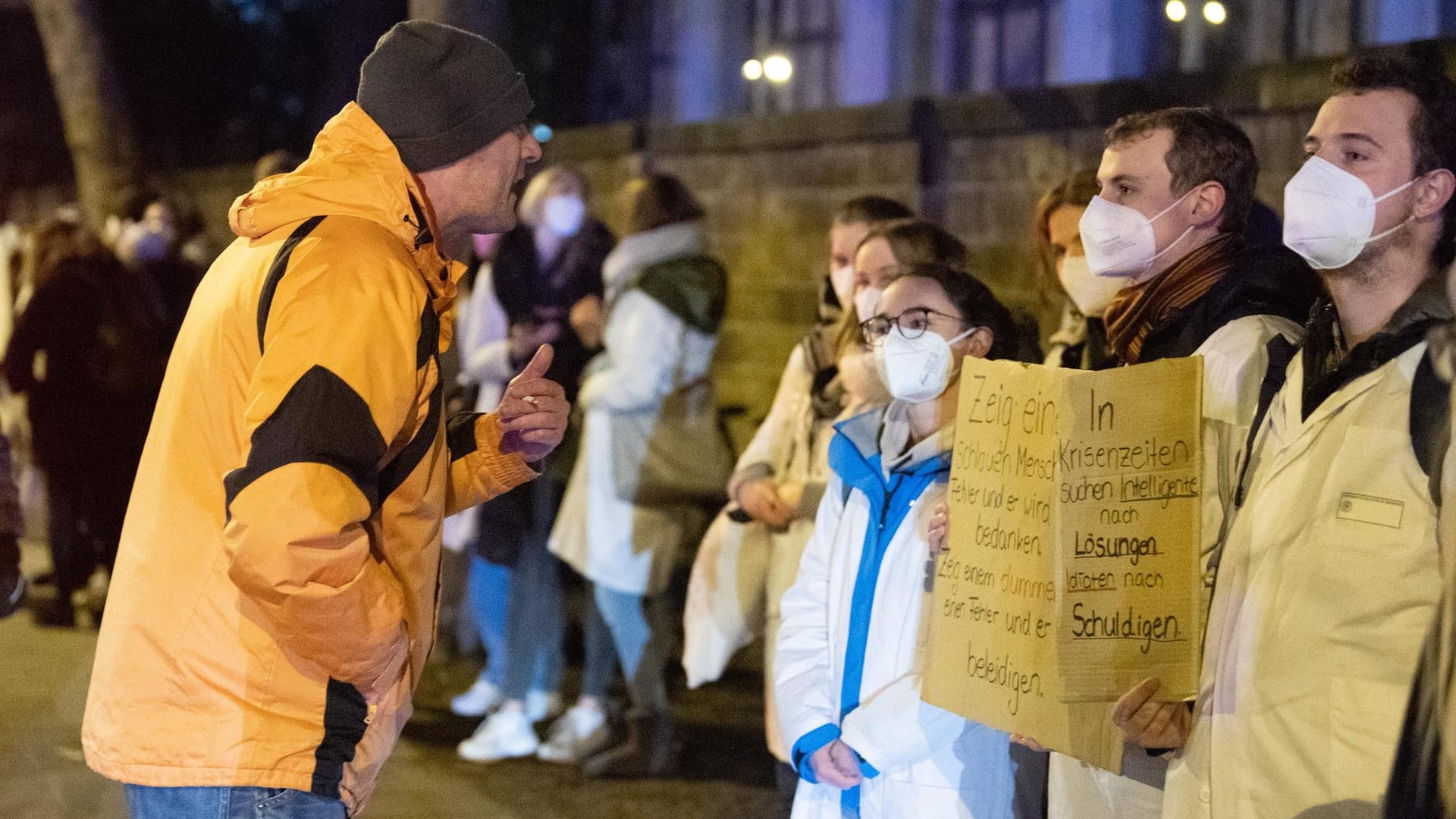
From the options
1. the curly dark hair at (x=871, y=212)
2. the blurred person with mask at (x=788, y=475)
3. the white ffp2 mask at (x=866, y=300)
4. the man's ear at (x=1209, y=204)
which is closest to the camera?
the man's ear at (x=1209, y=204)

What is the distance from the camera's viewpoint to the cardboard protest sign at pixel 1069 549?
106 inches

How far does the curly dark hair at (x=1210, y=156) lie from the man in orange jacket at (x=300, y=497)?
4.67 ft

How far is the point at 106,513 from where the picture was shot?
27.7 ft

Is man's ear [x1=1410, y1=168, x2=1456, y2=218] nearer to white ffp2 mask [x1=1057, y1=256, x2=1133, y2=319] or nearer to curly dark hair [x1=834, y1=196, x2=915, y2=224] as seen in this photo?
white ffp2 mask [x1=1057, y1=256, x2=1133, y2=319]

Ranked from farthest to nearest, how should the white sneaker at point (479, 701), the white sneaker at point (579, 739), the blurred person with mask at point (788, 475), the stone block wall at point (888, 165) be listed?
the white sneaker at point (479, 701) < the white sneaker at point (579, 739) < the stone block wall at point (888, 165) < the blurred person with mask at point (788, 475)

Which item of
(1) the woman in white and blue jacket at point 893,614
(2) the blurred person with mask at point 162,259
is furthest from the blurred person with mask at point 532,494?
(1) the woman in white and blue jacket at point 893,614

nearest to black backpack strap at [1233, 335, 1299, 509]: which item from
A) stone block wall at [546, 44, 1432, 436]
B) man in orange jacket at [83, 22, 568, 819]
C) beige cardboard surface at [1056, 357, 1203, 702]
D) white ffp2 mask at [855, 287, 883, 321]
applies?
beige cardboard surface at [1056, 357, 1203, 702]

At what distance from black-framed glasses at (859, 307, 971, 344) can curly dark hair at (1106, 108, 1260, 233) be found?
1.83 feet

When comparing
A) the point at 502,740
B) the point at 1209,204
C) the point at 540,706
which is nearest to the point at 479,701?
the point at 540,706

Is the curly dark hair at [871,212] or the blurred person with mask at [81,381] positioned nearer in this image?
the curly dark hair at [871,212]

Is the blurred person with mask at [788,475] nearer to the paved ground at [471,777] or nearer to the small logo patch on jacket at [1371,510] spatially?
the paved ground at [471,777]

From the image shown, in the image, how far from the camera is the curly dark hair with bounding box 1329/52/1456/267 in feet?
8.44

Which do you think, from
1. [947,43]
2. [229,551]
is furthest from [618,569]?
[947,43]

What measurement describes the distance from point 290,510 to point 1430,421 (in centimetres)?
176
